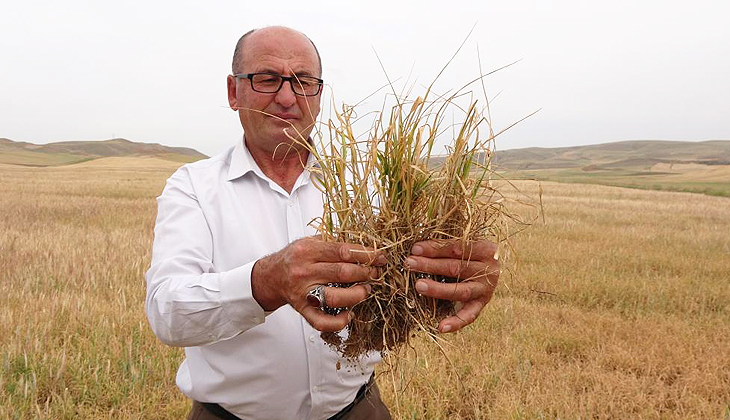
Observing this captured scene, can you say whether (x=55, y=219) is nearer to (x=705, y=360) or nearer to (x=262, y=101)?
(x=262, y=101)

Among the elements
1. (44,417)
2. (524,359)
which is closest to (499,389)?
(524,359)

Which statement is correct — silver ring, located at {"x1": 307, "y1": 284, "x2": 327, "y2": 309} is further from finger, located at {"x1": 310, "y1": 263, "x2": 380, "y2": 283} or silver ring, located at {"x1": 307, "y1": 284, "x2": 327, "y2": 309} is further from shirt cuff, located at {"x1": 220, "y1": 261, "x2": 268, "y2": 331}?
shirt cuff, located at {"x1": 220, "y1": 261, "x2": 268, "y2": 331}

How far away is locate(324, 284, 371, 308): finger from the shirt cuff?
25cm

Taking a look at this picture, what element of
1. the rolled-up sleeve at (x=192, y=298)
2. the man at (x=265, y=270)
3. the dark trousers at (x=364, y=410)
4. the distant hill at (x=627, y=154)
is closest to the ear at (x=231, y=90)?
the man at (x=265, y=270)

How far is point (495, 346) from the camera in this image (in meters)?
4.15

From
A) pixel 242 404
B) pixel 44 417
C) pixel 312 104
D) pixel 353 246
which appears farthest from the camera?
pixel 44 417

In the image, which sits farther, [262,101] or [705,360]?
[705,360]

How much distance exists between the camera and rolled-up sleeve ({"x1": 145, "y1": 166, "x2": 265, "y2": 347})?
5.22ft

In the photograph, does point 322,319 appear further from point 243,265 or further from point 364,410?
point 364,410

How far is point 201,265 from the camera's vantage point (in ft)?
6.04

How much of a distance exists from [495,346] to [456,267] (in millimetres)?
2798

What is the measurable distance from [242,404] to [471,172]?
3.94ft

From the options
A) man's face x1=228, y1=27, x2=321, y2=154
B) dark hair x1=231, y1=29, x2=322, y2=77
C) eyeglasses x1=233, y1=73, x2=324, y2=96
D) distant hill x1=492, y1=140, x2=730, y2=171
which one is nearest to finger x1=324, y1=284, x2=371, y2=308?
man's face x1=228, y1=27, x2=321, y2=154

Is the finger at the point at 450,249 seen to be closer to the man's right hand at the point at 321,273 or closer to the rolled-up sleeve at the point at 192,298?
the man's right hand at the point at 321,273
